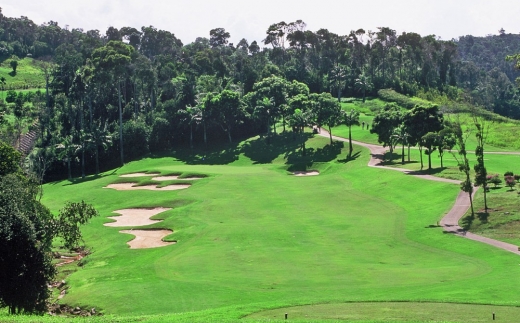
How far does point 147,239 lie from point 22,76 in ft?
427

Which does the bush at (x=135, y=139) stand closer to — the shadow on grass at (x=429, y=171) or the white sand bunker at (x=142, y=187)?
the white sand bunker at (x=142, y=187)

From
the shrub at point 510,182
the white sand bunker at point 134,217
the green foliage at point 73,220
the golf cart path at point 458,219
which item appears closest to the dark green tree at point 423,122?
the golf cart path at point 458,219

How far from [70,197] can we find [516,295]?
63.4 m

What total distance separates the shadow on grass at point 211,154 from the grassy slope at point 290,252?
27.9 m

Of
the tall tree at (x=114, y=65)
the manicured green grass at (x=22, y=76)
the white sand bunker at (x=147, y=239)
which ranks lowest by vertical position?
the white sand bunker at (x=147, y=239)

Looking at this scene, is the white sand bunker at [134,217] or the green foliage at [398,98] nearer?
the white sand bunker at [134,217]

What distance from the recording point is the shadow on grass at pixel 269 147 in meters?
106

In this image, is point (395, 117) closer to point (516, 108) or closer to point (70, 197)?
point (70, 197)

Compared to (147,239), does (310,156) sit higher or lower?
higher

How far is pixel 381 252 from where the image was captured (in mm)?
44812

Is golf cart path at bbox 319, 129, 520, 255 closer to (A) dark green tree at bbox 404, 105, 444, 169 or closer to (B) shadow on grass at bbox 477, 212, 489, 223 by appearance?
(B) shadow on grass at bbox 477, 212, 489, 223

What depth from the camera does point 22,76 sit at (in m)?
168

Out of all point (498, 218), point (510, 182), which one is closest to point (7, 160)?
point (498, 218)

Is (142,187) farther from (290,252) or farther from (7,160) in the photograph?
(290,252)
